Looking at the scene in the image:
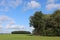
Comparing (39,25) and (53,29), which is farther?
(39,25)

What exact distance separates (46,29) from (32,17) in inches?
444

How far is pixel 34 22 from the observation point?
58.3 metres

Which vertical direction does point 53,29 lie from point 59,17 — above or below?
below

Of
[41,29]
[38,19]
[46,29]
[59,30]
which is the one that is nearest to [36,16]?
[38,19]

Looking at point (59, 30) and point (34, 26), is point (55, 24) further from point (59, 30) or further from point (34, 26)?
point (34, 26)

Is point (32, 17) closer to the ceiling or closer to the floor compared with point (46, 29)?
closer to the ceiling

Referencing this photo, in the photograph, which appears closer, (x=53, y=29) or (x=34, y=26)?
(x=53, y=29)

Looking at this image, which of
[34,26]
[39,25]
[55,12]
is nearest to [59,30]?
[55,12]

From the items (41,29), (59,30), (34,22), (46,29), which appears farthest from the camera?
(34,22)

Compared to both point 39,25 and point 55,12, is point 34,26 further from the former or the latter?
point 55,12

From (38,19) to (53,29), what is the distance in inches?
501

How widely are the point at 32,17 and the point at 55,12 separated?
1063 centimetres

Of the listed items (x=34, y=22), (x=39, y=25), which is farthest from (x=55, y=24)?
(x=34, y=22)

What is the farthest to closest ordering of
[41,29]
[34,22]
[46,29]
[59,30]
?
[34,22] < [41,29] < [46,29] < [59,30]
